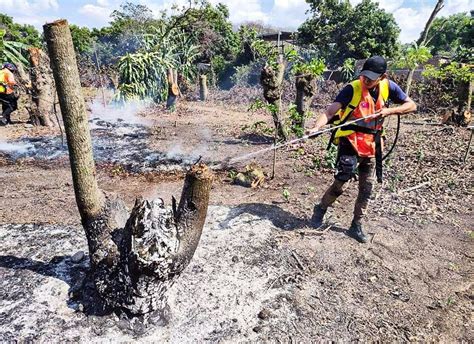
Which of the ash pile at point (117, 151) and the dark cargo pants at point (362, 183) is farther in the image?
the ash pile at point (117, 151)

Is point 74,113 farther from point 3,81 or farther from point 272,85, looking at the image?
point 3,81

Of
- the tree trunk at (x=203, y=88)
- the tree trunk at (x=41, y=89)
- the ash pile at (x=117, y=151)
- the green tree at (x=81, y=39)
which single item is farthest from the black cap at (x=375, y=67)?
the green tree at (x=81, y=39)

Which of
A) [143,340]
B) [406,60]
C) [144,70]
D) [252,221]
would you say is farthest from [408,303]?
[144,70]

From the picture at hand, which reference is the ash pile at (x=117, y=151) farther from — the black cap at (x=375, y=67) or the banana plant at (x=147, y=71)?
the banana plant at (x=147, y=71)

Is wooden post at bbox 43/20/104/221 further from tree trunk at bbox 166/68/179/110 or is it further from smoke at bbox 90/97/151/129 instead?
tree trunk at bbox 166/68/179/110

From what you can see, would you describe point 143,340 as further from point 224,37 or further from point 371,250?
point 224,37

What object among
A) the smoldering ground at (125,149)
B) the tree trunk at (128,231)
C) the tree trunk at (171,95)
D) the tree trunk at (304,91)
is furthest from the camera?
the tree trunk at (171,95)

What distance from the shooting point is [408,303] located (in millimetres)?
2623

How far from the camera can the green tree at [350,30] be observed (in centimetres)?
1603

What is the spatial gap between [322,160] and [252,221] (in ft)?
8.80

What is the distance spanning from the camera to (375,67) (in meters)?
2.96

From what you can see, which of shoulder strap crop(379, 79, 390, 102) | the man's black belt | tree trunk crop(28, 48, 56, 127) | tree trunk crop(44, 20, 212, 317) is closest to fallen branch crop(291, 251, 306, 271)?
tree trunk crop(44, 20, 212, 317)

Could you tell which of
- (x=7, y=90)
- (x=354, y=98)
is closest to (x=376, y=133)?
(x=354, y=98)

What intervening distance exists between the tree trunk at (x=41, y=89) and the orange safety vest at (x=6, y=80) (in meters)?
0.46
